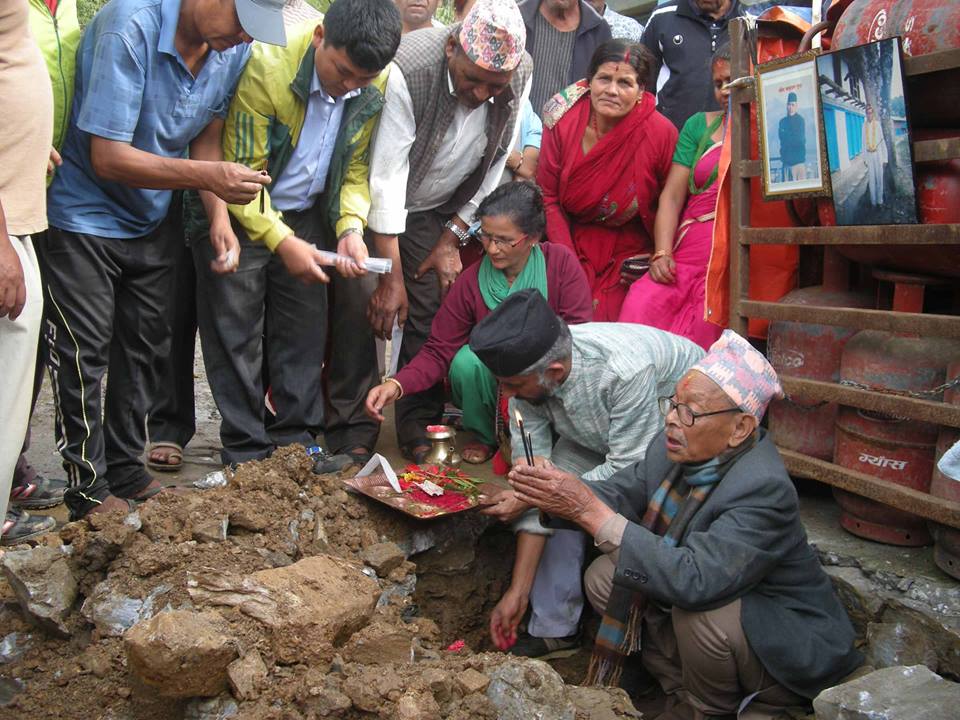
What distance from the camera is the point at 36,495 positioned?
371 cm

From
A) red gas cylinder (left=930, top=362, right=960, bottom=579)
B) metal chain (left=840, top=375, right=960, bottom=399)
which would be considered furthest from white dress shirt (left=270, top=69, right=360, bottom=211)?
red gas cylinder (left=930, top=362, right=960, bottom=579)

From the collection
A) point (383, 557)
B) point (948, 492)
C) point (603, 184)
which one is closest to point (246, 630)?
point (383, 557)

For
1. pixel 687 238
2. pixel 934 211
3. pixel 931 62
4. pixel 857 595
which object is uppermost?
pixel 931 62

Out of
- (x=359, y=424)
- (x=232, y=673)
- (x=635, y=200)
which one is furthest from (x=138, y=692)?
(x=635, y=200)

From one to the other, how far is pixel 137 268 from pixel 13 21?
1096mm

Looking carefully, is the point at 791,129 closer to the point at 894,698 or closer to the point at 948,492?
the point at 948,492

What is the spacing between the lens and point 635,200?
455 centimetres

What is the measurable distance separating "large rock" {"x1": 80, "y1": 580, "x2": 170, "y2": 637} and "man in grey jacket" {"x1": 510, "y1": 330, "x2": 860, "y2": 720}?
1.13 m

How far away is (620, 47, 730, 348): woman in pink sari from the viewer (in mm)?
4191

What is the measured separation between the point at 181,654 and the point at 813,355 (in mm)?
2462

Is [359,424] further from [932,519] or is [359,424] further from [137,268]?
[932,519]

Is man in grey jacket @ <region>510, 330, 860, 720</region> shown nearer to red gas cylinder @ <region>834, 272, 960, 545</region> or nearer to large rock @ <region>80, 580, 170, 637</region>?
red gas cylinder @ <region>834, 272, 960, 545</region>

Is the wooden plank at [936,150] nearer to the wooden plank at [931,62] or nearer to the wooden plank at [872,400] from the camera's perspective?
the wooden plank at [931,62]

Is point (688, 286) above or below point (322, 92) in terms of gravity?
below
